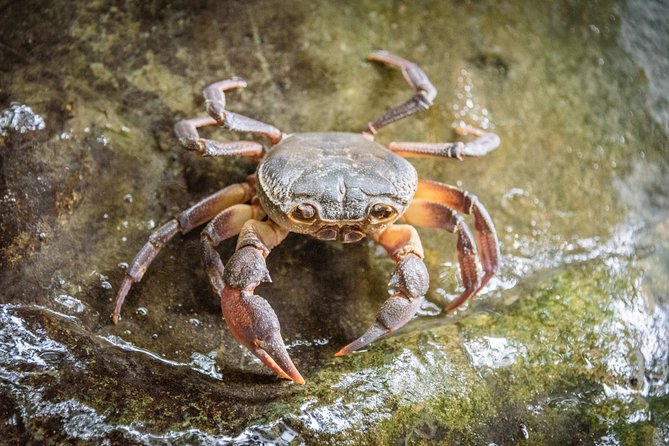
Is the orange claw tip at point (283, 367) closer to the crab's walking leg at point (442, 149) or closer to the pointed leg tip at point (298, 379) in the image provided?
the pointed leg tip at point (298, 379)

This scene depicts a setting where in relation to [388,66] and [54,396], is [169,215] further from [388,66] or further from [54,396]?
[388,66]

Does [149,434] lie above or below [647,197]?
above

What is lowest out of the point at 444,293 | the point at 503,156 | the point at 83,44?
the point at 444,293

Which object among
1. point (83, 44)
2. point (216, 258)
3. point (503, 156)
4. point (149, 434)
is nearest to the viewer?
point (149, 434)

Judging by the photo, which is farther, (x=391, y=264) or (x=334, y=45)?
(x=334, y=45)

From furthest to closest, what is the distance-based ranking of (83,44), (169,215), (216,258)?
(83,44), (169,215), (216,258)

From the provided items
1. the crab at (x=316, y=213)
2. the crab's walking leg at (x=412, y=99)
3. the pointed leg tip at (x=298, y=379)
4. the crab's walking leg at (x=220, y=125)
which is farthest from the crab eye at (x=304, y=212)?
the crab's walking leg at (x=412, y=99)

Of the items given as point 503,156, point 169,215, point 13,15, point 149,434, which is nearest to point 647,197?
point 503,156

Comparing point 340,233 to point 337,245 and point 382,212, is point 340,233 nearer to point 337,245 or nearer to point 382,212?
point 382,212
